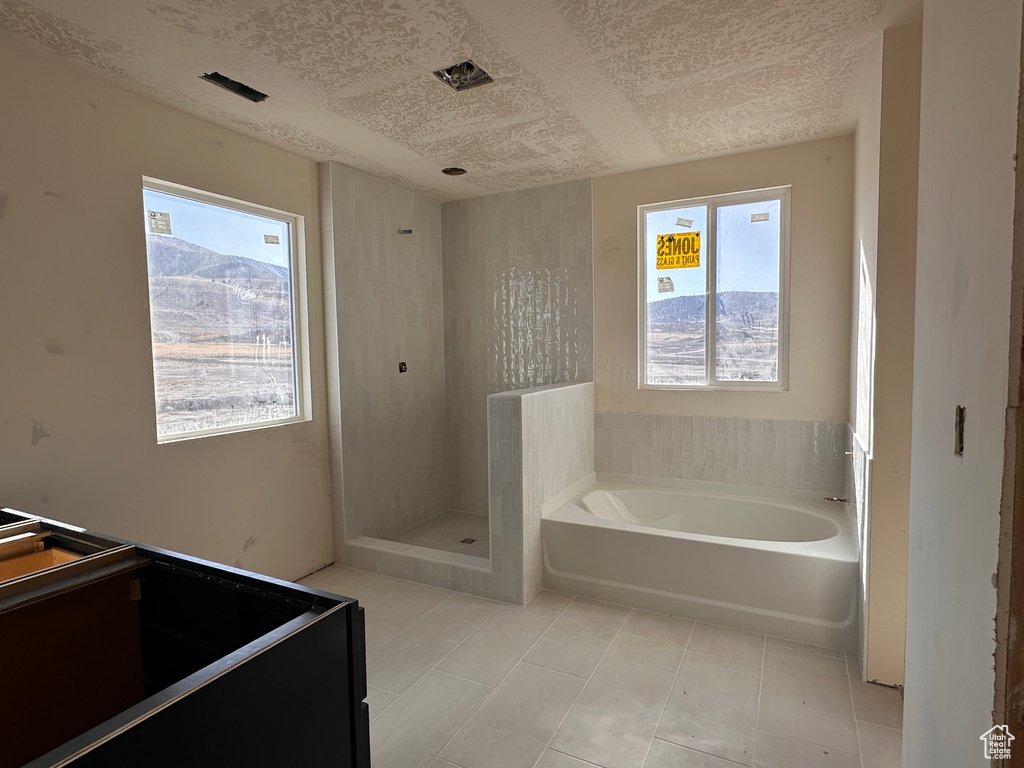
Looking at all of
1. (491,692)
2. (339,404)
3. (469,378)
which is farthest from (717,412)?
(339,404)

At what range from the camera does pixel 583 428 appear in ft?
12.0

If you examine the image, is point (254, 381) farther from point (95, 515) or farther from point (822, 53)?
point (822, 53)

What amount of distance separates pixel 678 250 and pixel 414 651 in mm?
2816

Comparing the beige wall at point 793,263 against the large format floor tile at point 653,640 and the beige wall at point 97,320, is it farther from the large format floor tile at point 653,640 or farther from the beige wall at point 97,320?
the beige wall at point 97,320

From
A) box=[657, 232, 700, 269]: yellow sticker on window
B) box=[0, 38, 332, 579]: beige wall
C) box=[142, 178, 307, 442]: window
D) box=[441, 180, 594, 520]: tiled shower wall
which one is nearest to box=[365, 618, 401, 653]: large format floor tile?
box=[0, 38, 332, 579]: beige wall

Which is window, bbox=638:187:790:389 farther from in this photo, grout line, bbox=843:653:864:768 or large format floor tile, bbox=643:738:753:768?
large format floor tile, bbox=643:738:753:768

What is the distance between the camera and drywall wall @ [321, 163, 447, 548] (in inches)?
133

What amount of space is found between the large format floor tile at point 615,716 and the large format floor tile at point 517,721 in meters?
0.06

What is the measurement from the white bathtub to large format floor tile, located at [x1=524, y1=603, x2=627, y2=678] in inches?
6.7

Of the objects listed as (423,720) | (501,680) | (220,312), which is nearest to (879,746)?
(501,680)

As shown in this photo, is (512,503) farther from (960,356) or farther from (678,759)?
(960,356)

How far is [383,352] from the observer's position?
3736mm

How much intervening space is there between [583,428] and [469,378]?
1.11 m

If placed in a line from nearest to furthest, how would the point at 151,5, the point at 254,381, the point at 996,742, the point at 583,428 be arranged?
1. the point at 996,742
2. the point at 151,5
3. the point at 254,381
4. the point at 583,428
